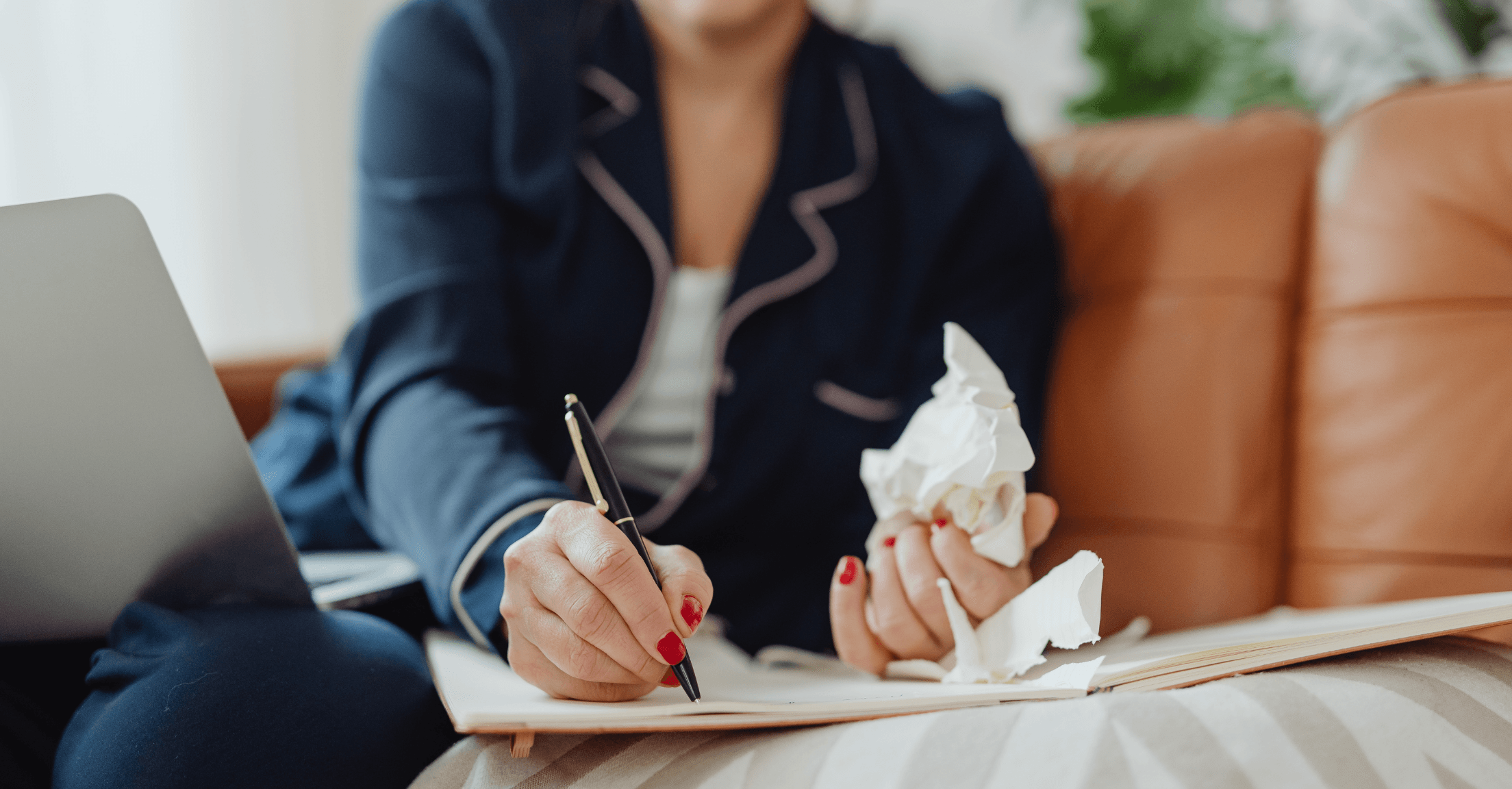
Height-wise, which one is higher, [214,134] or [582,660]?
[214,134]

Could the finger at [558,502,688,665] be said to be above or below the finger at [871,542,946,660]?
above

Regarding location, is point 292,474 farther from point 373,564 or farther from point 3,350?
point 3,350

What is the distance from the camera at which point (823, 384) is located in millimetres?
742

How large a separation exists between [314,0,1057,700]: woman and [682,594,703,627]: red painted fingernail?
28 centimetres

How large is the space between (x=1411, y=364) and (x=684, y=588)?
611mm

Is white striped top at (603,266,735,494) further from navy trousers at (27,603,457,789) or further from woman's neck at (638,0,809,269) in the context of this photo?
navy trousers at (27,603,457,789)

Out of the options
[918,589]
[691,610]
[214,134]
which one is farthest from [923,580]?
[214,134]

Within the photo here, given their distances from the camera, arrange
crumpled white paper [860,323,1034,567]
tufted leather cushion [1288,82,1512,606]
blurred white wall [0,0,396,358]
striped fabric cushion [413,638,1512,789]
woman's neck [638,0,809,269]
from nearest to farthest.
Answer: striped fabric cushion [413,638,1512,789] < crumpled white paper [860,323,1034,567] < tufted leather cushion [1288,82,1512,606] < woman's neck [638,0,809,269] < blurred white wall [0,0,396,358]

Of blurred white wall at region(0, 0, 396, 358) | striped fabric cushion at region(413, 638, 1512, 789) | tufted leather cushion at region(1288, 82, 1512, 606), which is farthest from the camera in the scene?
blurred white wall at region(0, 0, 396, 358)

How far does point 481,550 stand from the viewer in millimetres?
498

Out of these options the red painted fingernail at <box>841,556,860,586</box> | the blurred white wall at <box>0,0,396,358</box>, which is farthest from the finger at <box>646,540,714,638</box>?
the blurred white wall at <box>0,0,396,358</box>

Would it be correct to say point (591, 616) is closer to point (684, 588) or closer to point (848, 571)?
point (684, 588)

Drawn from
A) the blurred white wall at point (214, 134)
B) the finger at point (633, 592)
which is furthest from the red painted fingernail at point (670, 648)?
the blurred white wall at point (214, 134)

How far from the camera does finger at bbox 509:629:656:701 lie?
41cm
